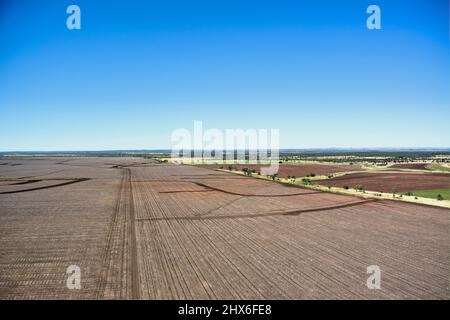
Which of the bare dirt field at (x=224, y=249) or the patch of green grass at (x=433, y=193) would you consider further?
the patch of green grass at (x=433, y=193)

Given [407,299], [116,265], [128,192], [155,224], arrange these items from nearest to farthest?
[407,299]
[116,265]
[155,224]
[128,192]

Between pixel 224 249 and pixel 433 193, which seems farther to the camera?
pixel 433 193

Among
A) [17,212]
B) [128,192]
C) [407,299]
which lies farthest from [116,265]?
[128,192]

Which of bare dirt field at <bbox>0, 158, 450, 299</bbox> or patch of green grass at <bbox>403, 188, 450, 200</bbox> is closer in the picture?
bare dirt field at <bbox>0, 158, 450, 299</bbox>

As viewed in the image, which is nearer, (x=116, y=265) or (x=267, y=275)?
(x=267, y=275)

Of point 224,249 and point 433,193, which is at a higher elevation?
point 224,249

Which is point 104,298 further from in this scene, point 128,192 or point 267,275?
point 128,192
